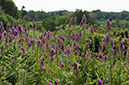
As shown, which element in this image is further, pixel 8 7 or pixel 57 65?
pixel 8 7

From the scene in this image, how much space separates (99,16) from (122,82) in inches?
3620

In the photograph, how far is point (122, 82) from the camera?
2.99 m

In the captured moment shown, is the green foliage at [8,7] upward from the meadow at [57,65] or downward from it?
upward

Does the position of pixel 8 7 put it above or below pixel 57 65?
above

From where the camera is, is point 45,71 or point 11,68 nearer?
point 11,68

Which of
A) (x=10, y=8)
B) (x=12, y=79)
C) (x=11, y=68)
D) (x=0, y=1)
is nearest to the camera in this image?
(x=11, y=68)

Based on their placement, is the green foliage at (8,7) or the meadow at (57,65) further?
the green foliage at (8,7)

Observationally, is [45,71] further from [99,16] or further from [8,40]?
[99,16]

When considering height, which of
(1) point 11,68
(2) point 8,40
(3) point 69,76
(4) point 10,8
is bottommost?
(3) point 69,76

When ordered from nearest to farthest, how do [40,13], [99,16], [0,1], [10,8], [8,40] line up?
[8,40] → [0,1] → [10,8] → [40,13] → [99,16]

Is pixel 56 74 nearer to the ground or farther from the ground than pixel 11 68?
nearer to the ground

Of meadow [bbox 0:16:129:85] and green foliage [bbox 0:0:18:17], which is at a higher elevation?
green foliage [bbox 0:0:18:17]

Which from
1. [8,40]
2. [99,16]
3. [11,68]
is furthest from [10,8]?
[99,16]

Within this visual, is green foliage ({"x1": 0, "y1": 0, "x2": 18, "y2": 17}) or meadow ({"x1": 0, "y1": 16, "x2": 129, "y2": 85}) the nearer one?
meadow ({"x1": 0, "y1": 16, "x2": 129, "y2": 85})
